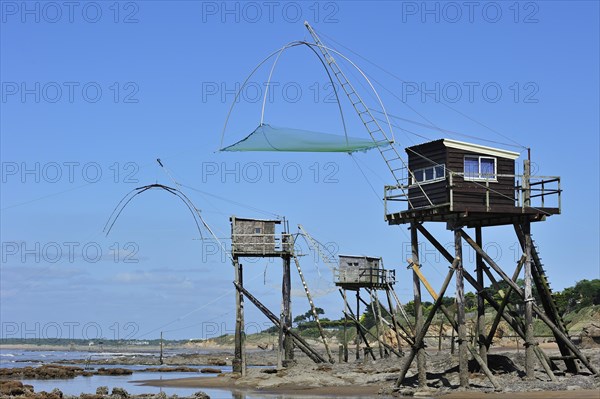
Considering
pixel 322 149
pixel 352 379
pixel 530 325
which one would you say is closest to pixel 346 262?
pixel 352 379

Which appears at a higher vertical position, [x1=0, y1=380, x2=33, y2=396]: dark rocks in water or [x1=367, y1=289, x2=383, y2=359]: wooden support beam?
[x1=367, y1=289, x2=383, y2=359]: wooden support beam

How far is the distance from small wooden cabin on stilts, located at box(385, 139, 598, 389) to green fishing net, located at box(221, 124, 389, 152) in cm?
287

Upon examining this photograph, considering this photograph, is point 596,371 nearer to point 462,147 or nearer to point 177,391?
point 462,147

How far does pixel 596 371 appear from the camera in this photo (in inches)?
1337

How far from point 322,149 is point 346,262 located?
56.7 ft

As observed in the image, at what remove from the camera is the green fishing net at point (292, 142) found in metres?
37.0

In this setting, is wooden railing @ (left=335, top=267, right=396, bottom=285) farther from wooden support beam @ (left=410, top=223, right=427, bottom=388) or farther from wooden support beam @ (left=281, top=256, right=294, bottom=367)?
wooden support beam @ (left=410, top=223, right=427, bottom=388)

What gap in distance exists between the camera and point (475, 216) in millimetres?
33969

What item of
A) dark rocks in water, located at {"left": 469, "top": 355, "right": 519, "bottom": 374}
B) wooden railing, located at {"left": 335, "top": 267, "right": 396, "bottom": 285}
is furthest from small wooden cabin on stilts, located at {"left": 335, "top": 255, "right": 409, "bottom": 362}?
dark rocks in water, located at {"left": 469, "top": 355, "right": 519, "bottom": 374}

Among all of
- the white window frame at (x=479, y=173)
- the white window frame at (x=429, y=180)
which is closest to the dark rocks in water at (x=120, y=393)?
the white window frame at (x=429, y=180)

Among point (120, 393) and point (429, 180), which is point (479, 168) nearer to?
point (429, 180)

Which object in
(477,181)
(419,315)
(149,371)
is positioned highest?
(477,181)

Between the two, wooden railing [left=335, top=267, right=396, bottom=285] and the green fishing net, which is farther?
wooden railing [left=335, top=267, right=396, bottom=285]

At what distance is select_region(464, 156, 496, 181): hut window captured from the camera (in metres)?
34.1
